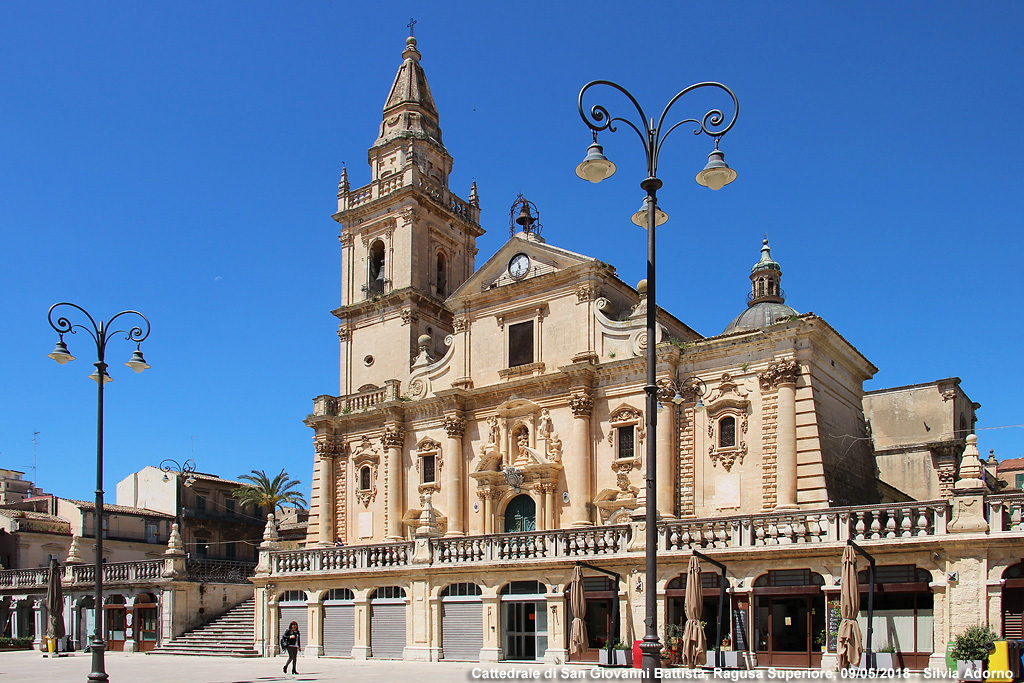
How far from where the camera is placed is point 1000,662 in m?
18.5

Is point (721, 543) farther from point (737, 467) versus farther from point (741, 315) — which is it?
point (741, 315)

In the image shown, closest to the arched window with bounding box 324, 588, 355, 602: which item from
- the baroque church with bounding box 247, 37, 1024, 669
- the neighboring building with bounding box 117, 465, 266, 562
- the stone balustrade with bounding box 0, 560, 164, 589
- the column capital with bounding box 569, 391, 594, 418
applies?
the baroque church with bounding box 247, 37, 1024, 669

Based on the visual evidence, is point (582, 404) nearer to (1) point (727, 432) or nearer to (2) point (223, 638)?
(1) point (727, 432)

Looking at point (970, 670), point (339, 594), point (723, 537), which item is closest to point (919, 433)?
point (723, 537)

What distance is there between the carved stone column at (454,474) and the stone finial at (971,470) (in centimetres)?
2029

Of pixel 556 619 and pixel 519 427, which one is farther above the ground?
pixel 519 427

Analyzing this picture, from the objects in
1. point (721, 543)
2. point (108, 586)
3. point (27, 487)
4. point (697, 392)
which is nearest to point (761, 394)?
point (697, 392)

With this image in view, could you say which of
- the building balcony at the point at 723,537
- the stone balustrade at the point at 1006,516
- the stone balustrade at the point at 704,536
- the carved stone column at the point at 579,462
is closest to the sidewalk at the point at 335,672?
the building balcony at the point at 723,537

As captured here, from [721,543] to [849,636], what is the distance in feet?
14.8

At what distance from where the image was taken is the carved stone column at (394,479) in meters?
38.7

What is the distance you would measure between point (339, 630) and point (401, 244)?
18721 millimetres

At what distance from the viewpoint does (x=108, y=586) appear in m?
40.0

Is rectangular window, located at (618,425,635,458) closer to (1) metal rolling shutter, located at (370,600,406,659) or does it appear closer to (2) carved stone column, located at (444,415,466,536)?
(2) carved stone column, located at (444,415,466,536)

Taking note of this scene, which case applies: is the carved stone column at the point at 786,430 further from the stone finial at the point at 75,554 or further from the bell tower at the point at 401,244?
the stone finial at the point at 75,554
